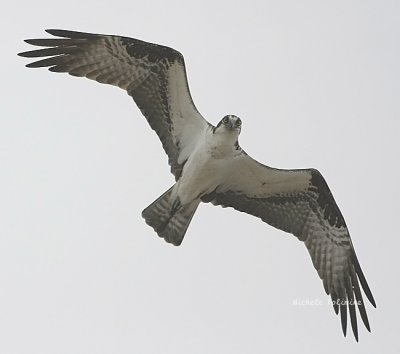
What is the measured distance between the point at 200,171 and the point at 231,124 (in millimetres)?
865

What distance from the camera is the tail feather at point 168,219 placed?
13547 millimetres

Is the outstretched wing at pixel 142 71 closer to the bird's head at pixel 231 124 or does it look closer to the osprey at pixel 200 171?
the osprey at pixel 200 171

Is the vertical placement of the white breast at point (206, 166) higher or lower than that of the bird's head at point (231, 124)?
lower

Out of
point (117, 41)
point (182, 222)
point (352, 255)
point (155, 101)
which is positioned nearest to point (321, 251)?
point (352, 255)

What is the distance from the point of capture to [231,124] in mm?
12508

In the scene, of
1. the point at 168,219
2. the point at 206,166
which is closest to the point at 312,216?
the point at 206,166

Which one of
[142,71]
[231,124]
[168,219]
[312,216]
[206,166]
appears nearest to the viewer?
[231,124]

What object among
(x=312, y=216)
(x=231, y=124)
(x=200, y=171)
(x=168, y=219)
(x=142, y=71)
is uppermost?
(x=142, y=71)

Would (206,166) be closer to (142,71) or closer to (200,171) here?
(200,171)

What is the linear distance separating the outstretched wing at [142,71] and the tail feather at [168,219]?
1.44 feet

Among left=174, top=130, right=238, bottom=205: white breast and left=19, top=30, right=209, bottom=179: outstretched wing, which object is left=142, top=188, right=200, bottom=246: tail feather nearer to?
left=174, top=130, right=238, bottom=205: white breast

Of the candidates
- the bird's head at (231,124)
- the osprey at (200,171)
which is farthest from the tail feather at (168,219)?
the bird's head at (231,124)

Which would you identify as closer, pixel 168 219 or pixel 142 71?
pixel 142 71

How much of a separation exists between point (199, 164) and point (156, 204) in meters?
0.93
